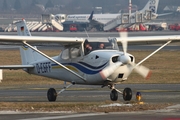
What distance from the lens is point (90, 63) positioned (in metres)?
19.2

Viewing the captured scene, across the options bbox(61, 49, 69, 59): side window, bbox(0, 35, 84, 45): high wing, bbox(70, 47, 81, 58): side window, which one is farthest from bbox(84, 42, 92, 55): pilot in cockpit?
bbox(61, 49, 69, 59): side window

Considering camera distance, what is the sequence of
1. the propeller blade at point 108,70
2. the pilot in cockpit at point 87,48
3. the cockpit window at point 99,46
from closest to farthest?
the propeller blade at point 108,70 → the cockpit window at point 99,46 → the pilot in cockpit at point 87,48

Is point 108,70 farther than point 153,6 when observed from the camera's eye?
No

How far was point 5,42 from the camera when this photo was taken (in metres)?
19.8

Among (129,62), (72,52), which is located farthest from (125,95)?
(72,52)

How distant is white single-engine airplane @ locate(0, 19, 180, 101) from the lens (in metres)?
18.3

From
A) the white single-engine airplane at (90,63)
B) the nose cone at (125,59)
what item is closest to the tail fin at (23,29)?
the white single-engine airplane at (90,63)

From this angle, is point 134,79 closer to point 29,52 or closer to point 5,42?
point 29,52

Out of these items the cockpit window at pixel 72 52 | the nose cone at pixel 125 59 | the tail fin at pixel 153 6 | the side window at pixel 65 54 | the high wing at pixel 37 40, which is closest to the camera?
the nose cone at pixel 125 59

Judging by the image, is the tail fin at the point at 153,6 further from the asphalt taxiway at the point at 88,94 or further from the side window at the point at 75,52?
the side window at the point at 75,52

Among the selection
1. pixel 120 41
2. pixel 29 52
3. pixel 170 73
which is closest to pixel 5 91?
pixel 29 52

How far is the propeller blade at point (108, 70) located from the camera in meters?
18.1

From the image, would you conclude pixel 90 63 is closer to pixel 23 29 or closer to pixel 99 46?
pixel 99 46

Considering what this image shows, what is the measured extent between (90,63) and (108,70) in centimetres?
107
